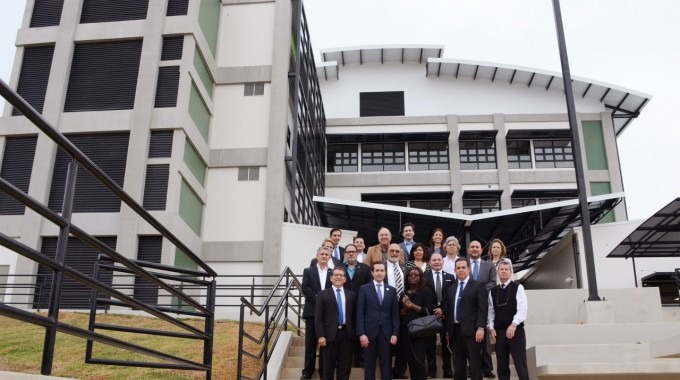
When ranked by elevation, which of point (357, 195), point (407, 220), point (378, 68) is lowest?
point (407, 220)

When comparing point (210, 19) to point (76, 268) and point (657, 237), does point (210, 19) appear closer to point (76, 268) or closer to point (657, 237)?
point (76, 268)

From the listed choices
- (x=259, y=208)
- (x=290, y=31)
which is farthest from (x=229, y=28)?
(x=259, y=208)

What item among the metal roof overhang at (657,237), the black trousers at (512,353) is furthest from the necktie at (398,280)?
the metal roof overhang at (657,237)

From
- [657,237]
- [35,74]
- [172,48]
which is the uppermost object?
[172,48]

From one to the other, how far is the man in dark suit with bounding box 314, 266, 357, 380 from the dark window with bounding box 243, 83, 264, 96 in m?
20.1

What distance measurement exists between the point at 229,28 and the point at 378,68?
15.5 metres

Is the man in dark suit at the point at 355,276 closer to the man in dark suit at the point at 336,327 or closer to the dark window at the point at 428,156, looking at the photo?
the man in dark suit at the point at 336,327

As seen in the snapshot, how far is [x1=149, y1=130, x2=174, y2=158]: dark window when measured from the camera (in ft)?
82.4

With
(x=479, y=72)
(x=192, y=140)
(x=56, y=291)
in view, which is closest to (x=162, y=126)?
(x=192, y=140)

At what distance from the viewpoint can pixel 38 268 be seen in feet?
77.9

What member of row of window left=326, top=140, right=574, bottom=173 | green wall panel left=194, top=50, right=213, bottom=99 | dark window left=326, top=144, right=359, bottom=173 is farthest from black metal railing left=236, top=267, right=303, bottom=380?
row of window left=326, top=140, right=574, bottom=173

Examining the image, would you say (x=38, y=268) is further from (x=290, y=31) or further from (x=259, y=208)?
(x=290, y=31)

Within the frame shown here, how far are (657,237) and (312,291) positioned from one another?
13.5 metres

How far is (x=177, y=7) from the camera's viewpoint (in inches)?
1061
